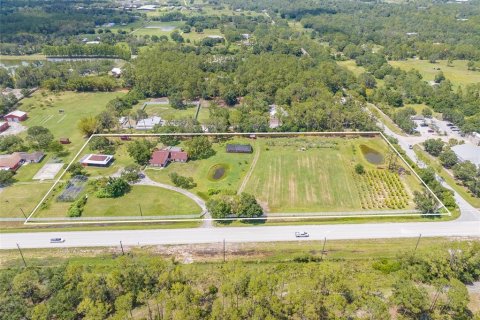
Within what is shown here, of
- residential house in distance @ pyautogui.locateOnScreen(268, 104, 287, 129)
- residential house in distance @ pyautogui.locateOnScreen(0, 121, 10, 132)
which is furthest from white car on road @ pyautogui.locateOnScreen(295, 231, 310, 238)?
residential house in distance @ pyautogui.locateOnScreen(0, 121, 10, 132)

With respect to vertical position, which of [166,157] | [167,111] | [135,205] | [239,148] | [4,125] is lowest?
[135,205]

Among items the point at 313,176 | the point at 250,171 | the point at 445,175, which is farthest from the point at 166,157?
the point at 445,175

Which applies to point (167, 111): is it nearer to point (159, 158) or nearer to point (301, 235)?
point (159, 158)

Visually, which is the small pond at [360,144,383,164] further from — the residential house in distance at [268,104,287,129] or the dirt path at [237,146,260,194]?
the dirt path at [237,146,260,194]

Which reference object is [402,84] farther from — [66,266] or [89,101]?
[66,266]

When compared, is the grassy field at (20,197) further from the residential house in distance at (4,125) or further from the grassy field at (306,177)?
the residential house in distance at (4,125)

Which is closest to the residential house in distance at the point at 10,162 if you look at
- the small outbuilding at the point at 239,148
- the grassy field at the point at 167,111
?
the grassy field at the point at 167,111
